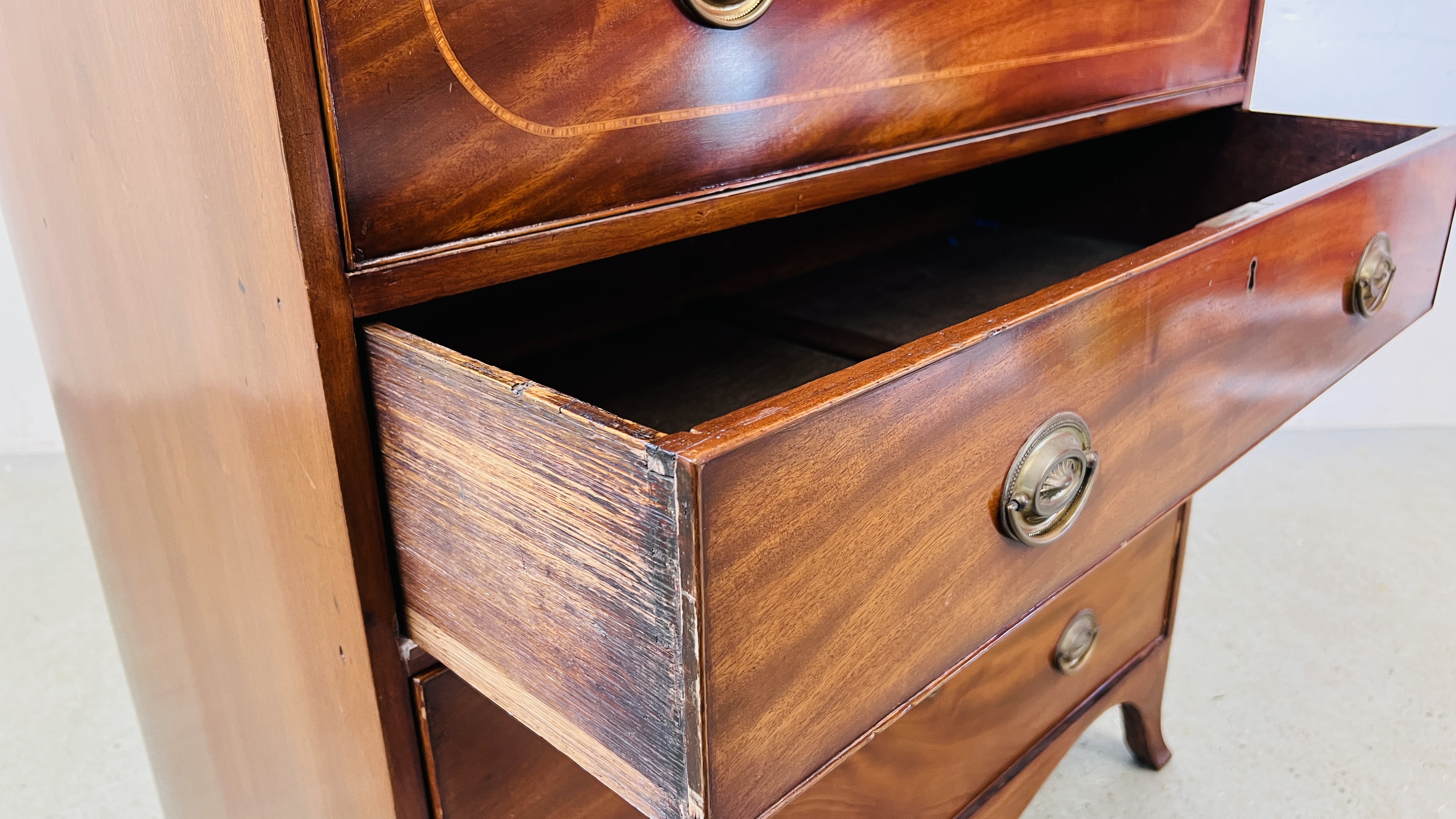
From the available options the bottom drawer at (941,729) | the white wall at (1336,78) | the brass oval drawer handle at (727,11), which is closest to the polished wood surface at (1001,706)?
the bottom drawer at (941,729)

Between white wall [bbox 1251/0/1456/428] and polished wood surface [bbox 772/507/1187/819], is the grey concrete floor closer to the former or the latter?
polished wood surface [bbox 772/507/1187/819]

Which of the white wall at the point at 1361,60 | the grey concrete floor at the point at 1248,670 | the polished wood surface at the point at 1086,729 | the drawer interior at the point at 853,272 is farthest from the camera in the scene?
the white wall at the point at 1361,60

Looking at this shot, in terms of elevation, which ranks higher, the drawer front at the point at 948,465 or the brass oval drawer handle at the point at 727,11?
the brass oval drawer handle at the point at 727,11

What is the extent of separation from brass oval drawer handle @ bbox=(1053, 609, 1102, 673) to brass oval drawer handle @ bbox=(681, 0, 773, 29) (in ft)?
2.00

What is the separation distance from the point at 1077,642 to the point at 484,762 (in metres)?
0.57

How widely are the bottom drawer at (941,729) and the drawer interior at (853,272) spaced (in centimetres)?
18

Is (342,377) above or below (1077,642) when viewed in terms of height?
above

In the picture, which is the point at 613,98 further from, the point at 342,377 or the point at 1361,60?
the point at 1361,60

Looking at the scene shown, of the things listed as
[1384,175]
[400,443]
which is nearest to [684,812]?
[400,443]

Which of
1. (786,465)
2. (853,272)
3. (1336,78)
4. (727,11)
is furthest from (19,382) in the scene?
(1336,78)

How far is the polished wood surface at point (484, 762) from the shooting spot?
0.49 metres

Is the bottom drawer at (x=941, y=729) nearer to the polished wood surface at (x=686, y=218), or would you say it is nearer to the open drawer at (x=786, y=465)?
the open drawer at (x=786, y=465)

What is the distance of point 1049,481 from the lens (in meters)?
0.46

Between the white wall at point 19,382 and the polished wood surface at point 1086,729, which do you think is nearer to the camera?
the polished wood surface at point 1086,729
